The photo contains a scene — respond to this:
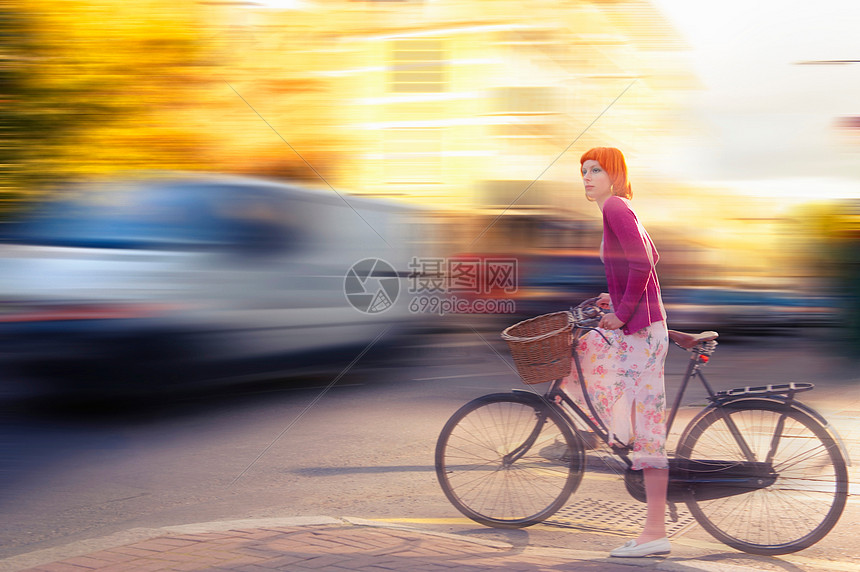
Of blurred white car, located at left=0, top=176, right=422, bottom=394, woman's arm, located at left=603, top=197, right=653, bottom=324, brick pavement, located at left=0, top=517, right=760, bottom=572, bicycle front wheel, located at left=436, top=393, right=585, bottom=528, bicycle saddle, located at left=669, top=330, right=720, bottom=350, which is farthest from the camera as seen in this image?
blurred white car, located at left=0, top=176, right=422, bottom=394

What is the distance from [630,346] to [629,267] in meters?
0.32

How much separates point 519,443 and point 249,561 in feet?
3.94

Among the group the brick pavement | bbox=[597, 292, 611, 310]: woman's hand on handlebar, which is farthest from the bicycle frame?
the brick pavement

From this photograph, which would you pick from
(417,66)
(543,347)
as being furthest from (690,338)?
(417,66)

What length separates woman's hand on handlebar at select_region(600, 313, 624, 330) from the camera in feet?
10.7

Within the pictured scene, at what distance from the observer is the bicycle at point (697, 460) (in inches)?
128

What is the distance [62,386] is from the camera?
16.1 ft

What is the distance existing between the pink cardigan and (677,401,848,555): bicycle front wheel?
50 cm

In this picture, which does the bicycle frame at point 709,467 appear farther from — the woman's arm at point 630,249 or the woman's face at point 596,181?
the woman's face at point 596,181

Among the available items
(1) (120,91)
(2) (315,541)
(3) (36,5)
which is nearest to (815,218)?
(2) (315,541)

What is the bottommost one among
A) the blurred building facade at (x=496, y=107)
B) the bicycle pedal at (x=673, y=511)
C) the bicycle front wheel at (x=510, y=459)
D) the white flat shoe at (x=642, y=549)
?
the white flat shoe at (x=642, y=549)

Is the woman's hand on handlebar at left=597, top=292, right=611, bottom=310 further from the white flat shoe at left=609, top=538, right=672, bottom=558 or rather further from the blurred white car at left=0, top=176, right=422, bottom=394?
the blurred white car at left=0, top=176, right=422, bottom=394

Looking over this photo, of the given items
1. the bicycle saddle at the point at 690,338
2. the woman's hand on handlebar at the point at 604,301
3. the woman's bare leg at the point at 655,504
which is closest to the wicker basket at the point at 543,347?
the woman's hand on handlebar at the point at 604,301

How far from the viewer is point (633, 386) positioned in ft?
10.9
